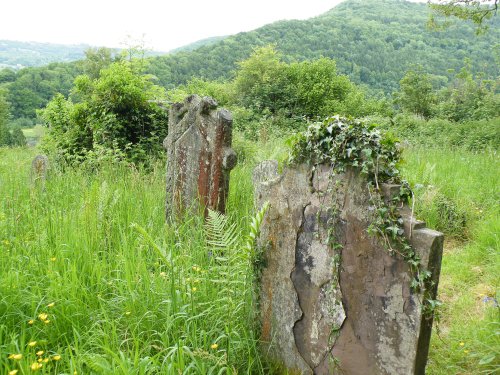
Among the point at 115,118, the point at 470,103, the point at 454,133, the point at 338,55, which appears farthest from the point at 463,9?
the point at 338,55

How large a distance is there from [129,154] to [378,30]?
9153 cm

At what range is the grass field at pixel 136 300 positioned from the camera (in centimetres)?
250

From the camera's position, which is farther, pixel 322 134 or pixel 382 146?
pixel 322 134

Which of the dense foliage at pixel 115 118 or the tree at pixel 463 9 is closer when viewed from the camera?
the dense foliage at pixel 115 118

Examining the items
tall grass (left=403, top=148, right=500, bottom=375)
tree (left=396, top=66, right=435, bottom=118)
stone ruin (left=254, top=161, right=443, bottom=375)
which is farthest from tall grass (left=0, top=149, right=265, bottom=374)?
tree (left=396, top=66, right=435, bottom=118)

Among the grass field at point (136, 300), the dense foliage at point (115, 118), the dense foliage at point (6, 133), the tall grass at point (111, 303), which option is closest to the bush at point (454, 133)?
the dense foliage at point (115, 118)

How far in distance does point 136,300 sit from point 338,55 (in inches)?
2983

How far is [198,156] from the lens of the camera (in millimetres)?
4750

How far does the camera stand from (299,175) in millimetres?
2799

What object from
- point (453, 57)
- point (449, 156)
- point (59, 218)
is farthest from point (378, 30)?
point (59, 218)

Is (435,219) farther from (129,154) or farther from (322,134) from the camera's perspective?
(129,154)

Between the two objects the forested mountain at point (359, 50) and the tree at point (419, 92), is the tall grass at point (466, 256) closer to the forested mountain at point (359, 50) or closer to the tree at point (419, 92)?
the tree at point (419, 92)

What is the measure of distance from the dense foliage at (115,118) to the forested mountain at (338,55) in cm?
3547

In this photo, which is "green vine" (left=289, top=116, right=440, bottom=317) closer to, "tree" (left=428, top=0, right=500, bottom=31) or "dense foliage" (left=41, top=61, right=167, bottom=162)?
"dense foliage" (left=41, top=61, right=167, bottom=162)
